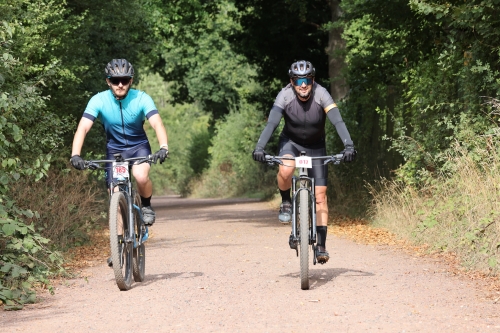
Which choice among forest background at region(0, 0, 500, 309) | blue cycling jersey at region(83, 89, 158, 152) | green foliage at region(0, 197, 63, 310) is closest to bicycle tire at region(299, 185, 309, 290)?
blue cycling jersey at region(83, 89, 158, 152)

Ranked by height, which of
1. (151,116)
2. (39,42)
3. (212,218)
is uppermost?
(39,42)

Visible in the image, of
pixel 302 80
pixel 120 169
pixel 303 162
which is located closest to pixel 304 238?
pixel 303 162

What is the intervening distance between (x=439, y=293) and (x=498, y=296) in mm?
541

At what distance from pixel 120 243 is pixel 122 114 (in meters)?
1.27

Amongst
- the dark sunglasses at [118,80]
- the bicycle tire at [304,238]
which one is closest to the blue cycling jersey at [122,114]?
the dark sunglasses at [118,80]

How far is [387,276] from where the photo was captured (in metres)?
10.1

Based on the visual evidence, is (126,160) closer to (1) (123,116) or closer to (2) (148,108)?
(1) (123,116)

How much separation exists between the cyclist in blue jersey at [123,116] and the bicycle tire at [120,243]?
399 mm

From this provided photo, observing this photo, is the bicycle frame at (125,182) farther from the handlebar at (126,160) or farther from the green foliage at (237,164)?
the green foliage at (237,164)

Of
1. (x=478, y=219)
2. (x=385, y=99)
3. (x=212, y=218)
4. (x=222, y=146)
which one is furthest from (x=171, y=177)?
(x=478, y=219)

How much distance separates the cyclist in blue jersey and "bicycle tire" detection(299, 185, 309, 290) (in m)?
1.43

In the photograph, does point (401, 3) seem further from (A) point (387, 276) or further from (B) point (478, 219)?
(A) point (387, 276)

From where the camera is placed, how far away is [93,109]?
973cm

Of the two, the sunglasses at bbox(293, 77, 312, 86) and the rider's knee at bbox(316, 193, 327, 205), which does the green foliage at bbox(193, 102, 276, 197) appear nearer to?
the rider's knee at bbox(316, 193, 327, 205)
